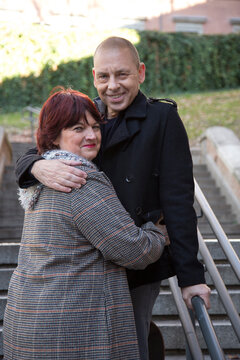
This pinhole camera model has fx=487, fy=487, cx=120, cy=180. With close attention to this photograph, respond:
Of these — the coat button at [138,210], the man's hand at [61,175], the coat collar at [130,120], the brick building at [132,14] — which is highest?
the coat collar at [130,120]

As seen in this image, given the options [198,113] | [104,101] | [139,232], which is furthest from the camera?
[198,113]

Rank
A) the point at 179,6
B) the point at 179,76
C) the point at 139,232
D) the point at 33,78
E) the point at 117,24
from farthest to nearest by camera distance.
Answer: the point at 179,6 < the point at 117,24 < the point at 179,76 < the point at 33,78 < the point at 139,232

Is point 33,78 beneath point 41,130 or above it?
→ beneath

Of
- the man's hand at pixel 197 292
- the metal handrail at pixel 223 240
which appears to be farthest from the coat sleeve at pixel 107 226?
the metal handrail at pixel 223 240

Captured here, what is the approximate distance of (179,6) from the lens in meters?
21.3

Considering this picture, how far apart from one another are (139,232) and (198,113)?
481 inches

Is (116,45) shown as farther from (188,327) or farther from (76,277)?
(188,327)

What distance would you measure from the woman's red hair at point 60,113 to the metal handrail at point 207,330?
2.67ft

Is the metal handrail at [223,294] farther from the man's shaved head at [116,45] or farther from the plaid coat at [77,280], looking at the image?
the man's shaved head at [116,45]

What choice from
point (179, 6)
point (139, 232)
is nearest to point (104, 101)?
point (139, 232)

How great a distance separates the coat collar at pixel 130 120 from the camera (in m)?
1.98

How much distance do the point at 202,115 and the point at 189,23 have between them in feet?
32.8

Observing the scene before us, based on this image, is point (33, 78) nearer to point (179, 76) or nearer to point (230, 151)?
point (179, 76)

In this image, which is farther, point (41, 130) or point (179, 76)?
point (179, 76)
